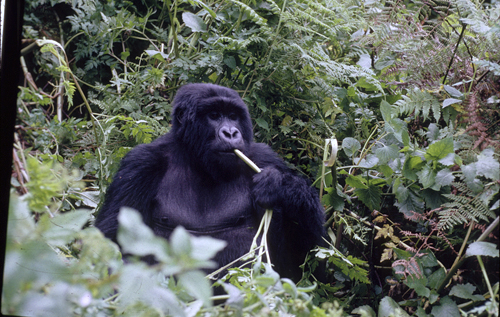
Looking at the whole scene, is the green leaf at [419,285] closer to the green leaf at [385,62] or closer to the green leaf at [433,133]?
the green leaf at [433,133]

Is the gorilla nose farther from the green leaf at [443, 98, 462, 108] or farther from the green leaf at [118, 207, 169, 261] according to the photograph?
the green leaf at [118, 207, 169, 261]

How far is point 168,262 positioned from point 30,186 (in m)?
0.38

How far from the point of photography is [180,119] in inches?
77.2

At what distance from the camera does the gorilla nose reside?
179 cm

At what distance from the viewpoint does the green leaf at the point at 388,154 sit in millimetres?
1671

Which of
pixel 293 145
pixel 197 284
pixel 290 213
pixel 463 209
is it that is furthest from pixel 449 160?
pixel 197 284

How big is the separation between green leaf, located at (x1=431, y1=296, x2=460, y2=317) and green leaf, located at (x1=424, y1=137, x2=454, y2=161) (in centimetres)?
49

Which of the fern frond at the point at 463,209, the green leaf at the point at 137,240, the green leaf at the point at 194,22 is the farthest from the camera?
the green leaf at the point at 194,22

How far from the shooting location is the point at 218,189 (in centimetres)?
185

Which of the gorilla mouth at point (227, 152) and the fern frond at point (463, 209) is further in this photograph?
the gorilla mouth at point (227, 152)

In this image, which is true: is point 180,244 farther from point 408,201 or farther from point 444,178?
point 408,201

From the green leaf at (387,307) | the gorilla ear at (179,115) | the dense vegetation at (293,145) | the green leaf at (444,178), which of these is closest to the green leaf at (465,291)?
the dense vegetation at (293,145)

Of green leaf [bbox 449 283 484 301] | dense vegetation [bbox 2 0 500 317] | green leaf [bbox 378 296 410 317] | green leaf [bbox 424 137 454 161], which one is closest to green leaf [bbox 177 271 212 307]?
dense vegetation [bbox 2 0 500 317]

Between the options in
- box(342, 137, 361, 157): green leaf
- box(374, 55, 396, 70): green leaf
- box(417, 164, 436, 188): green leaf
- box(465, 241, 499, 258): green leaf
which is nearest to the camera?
box(465, 241, 499, 258): green leaf
